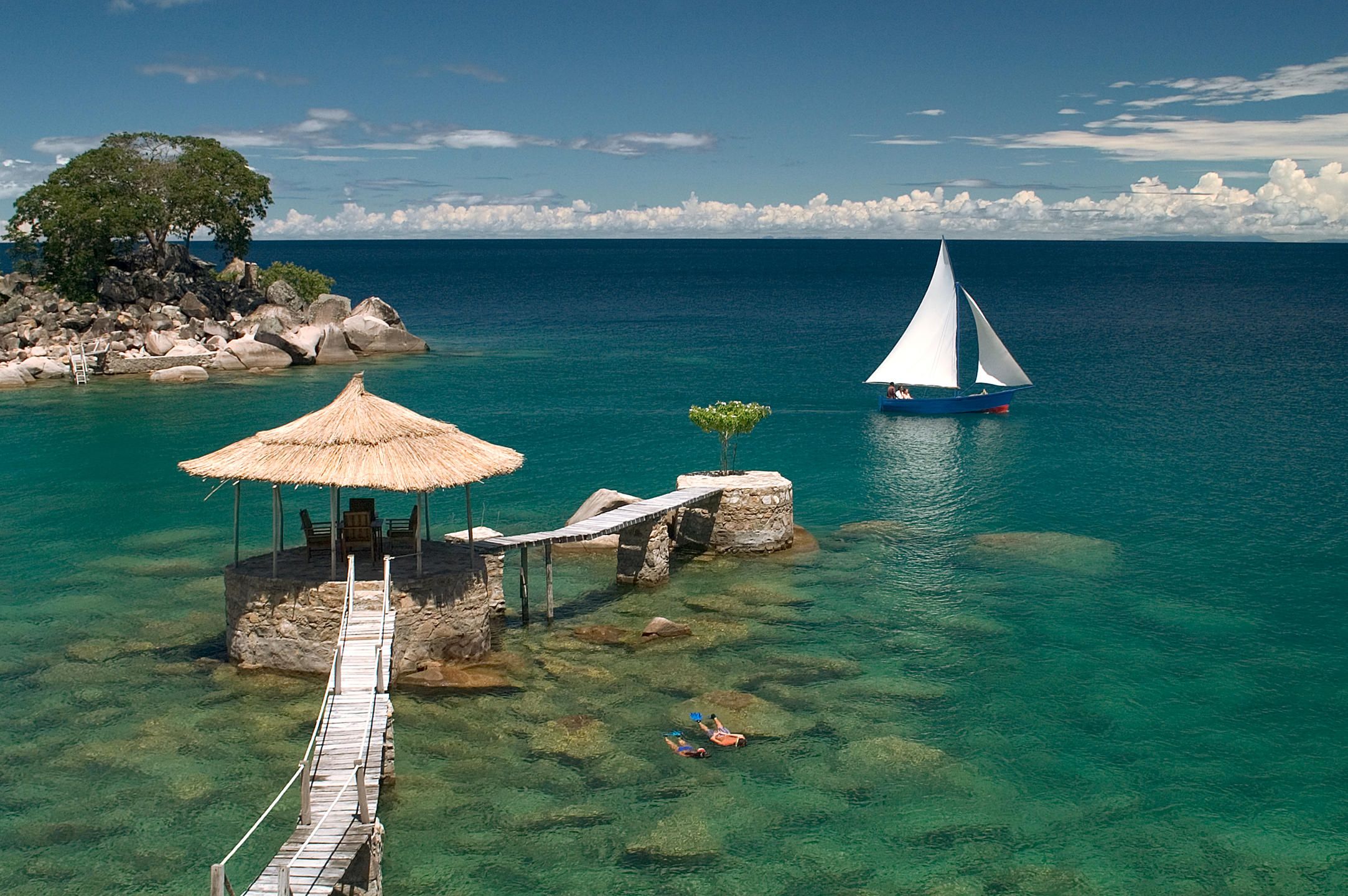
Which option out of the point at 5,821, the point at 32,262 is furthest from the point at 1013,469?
the point at 32,262

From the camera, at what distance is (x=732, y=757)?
69.3 feet

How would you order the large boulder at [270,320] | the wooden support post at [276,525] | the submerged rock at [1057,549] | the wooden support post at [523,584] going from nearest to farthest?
the wooden support post at [276,525]
the wooden support post at [523,584]
the submerged rock at [1057,549]
the large boulder at [270,320]

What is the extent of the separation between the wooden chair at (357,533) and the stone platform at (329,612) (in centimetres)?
41

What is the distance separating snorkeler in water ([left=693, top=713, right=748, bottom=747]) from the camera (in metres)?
21.5

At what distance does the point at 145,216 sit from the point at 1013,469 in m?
57.0

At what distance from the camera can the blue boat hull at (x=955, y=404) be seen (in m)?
59.7

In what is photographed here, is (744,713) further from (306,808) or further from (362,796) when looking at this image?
(306,808)

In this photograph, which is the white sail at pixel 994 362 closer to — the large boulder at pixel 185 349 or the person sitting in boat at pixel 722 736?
the person sitting in boat at pixel 722 736

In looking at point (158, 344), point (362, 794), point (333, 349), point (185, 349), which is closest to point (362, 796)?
point (362, 794)

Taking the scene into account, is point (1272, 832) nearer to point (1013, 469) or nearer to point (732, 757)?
point (732, 757)

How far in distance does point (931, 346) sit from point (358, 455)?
144 ft

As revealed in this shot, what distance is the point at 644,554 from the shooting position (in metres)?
31.2

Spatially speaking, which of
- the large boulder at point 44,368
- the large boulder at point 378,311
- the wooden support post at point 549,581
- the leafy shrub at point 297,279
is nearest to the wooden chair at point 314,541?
the wooden support post at point 549,581

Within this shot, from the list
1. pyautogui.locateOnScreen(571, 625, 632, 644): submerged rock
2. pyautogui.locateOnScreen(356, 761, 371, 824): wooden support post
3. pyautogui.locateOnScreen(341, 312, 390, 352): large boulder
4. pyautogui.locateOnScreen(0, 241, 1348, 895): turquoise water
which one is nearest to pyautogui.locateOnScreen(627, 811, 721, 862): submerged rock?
pyautogui.locateOnScreen(0, 241, 1348, 895): turquoise water
